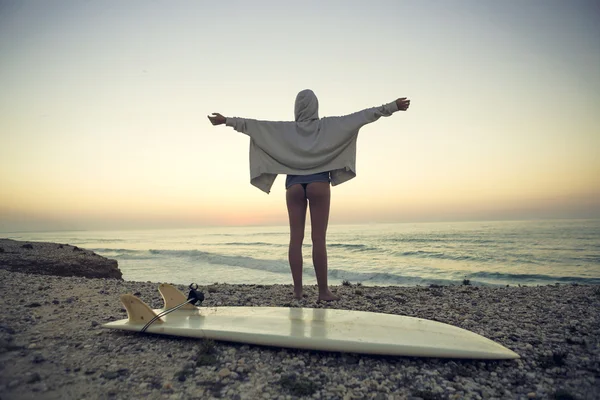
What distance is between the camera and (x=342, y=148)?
4469 mm

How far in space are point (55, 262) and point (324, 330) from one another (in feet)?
27.9

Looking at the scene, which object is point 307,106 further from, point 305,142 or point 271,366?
point 271,366

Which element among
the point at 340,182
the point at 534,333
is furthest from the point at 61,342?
the point at 534,333

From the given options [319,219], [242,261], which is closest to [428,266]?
[242,261]

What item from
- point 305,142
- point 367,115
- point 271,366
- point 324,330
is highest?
point 367,115

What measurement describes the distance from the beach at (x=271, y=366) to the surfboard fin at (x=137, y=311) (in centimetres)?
15

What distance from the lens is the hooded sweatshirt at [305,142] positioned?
444cm

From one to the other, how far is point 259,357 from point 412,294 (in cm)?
319

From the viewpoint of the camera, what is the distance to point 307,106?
15.1ft

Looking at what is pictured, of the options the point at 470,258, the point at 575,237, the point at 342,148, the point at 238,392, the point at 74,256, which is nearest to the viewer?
the point at 238,392

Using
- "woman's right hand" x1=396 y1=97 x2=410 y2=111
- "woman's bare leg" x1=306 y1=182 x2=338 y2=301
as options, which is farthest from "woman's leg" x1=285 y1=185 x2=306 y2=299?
"woman's right hand" x1=396 y1=97 x2=410 y2=111

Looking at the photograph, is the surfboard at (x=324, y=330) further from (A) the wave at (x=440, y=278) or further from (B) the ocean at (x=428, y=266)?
(A) the wave at (x=440, y=278)

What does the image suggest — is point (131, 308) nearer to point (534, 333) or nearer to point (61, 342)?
point (61, 342)

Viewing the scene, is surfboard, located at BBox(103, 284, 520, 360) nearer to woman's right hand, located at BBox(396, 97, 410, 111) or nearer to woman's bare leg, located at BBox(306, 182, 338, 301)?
woman's bare leg, located at BBox(306, 182, 338, 301)
